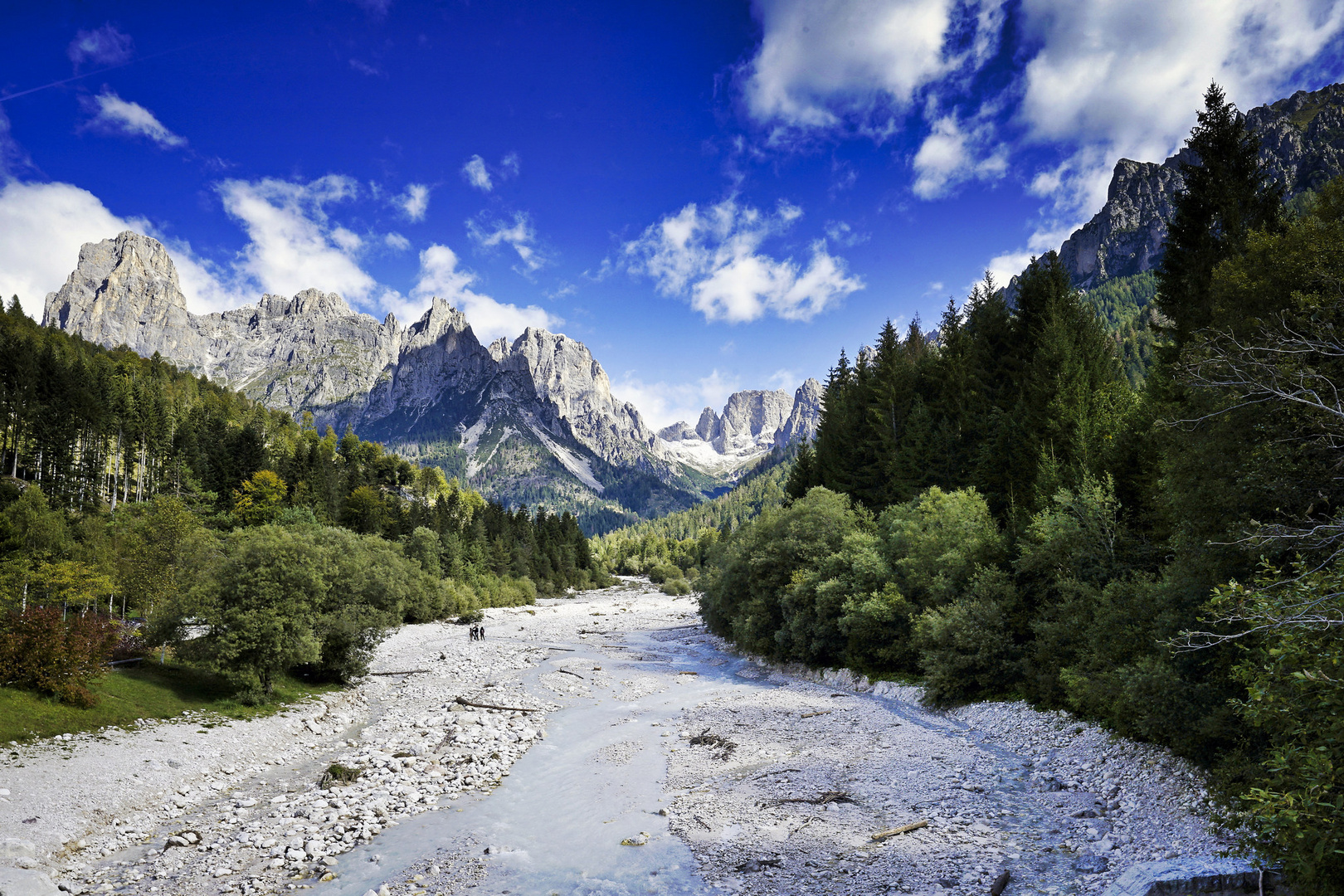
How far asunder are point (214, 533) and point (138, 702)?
37205 mm

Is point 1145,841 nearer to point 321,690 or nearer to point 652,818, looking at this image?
point 652,818

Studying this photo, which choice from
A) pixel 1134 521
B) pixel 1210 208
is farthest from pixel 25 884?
pixel 1210 208

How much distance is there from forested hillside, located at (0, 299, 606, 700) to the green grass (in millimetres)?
1028

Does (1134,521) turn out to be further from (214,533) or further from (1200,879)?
(214,533)

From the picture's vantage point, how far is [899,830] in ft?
49.5

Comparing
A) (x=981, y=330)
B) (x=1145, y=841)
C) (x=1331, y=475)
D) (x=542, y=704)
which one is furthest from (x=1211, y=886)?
(x=981, y=330)

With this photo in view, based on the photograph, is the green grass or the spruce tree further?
the spruce tree

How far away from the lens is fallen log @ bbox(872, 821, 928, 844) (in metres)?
14.8

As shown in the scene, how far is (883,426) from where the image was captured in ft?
175

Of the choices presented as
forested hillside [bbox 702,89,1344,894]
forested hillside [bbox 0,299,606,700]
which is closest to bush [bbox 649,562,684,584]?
forested hillside [bbox 0,299,606,700]

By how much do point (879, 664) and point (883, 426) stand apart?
2396 centimetres

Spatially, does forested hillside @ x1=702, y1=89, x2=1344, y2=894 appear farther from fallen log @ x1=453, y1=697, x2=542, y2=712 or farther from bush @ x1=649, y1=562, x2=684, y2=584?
bush @ x1=649, y1=562, x2=684, y2=584

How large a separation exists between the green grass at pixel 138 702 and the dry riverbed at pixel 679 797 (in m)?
0.97

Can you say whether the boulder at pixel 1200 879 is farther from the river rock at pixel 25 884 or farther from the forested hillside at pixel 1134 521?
the river rock at pixel 25 884
